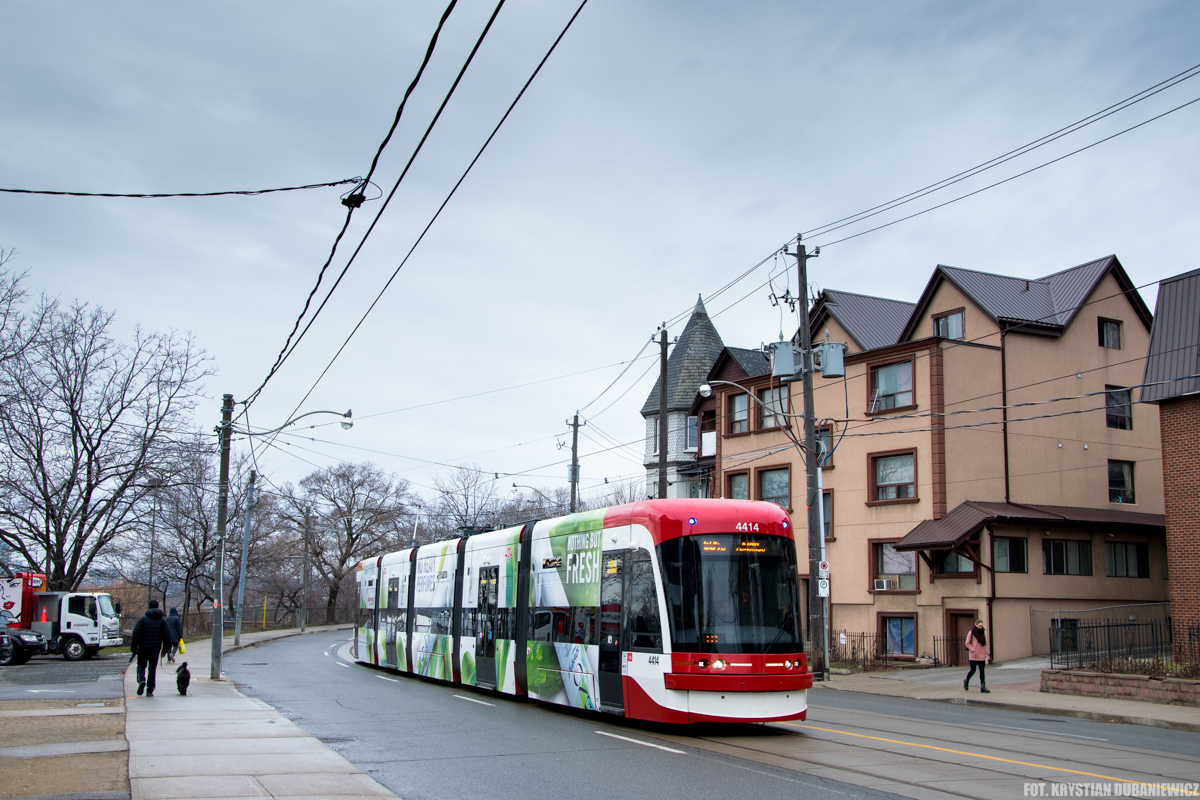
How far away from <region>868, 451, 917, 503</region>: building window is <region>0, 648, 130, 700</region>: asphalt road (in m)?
23.0

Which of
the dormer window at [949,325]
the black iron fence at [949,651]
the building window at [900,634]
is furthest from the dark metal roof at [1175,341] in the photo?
the building window at [900,634]

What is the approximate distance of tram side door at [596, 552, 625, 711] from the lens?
48.2 feet

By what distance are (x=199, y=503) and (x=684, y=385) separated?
27.1 m

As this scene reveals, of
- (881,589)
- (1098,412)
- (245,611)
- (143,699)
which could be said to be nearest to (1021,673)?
(881,589)

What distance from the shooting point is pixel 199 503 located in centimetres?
5738

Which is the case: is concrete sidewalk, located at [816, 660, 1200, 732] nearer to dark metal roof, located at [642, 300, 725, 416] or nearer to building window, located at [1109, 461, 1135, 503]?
building window, located at [1109, 461, 1135, 503]

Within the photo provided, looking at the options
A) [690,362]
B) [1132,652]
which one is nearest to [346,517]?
[690,362]

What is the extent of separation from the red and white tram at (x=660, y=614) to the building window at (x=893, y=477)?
1815cm

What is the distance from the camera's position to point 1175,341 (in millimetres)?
27188

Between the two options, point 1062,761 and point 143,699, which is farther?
point 143,699

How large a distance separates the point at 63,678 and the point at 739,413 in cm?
2503

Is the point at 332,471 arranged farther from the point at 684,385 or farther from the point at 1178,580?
the point at 1178,580

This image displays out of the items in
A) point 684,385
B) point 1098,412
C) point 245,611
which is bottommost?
point 245,611

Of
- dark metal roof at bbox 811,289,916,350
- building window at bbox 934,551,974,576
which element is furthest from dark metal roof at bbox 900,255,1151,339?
building window at bbox 934,551,974,576
